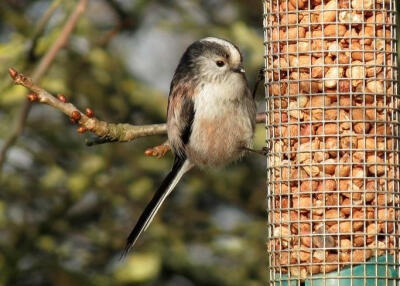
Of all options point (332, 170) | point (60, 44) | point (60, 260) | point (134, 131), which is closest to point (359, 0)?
point (332, 170)

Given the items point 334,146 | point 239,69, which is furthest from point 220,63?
point 334,146

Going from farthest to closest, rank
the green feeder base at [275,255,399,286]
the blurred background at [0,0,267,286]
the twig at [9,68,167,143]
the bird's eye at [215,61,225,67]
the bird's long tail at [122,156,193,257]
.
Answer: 1. the blurred background at [0,0,267,286]
2. the bird's eye at [215,61,225,67]
3. the bird's long tail at [122,156,193,257]
4. the twig at [9,68,167,143]
5. the green feeder base at [275,255,399,286]

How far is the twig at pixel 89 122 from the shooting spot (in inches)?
190

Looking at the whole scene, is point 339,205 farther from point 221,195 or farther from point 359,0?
point 221,195

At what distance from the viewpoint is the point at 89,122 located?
502cm

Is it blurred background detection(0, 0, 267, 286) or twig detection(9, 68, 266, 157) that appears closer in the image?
twig detection(9, 68, 266, 157)

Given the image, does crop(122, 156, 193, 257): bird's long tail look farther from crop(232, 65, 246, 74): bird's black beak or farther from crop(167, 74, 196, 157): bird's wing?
crop(232, 65, 246, 74): bird's black beak

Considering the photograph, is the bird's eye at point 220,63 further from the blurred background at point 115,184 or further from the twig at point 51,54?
the blurred background at point 115,184

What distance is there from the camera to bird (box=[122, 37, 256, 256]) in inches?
225

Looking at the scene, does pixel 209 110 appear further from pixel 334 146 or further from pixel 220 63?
pixel 334 146

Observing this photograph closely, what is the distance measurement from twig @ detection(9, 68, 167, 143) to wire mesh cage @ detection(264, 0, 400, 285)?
0.82 metres

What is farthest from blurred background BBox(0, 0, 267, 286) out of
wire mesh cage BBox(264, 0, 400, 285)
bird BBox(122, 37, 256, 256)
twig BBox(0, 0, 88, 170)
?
wire mesh cage BBox(264, 0, 400, 285)

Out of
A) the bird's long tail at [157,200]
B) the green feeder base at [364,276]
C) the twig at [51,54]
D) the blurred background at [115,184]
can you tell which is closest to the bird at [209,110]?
the bird's long tail at [157,200]

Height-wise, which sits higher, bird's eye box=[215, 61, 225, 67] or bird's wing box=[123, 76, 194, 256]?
bird's eye box=[215, 61, 225, 67]
